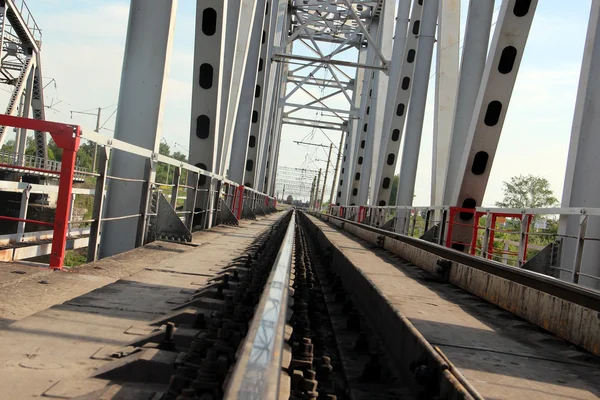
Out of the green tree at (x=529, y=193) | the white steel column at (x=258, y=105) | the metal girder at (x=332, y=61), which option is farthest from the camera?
the green tree at (x=529, y=193)

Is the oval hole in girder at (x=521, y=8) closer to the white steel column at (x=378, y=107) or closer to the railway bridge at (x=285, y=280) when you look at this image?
the railway bridge at (x=285, y=280)

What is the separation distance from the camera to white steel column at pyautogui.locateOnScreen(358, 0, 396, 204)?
27750mm

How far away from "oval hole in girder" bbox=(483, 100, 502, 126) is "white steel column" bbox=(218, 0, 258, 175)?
5.13 m

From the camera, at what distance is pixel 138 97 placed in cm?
676

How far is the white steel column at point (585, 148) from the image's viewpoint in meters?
6.92

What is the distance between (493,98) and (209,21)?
15.0ft

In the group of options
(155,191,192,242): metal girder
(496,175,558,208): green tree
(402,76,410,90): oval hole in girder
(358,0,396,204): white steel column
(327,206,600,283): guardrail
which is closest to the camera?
(327,206,600,283): guardrail

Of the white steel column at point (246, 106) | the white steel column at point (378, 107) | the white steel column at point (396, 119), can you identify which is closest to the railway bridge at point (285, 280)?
the white steel column at point (246, 106)

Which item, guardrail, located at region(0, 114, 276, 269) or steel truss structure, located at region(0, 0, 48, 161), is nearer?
guardrail, located at region(0, 114, 276, 269)

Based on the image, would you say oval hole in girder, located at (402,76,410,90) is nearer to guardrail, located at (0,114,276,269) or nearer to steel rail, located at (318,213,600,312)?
guardrail, located at (0,114,276,269)

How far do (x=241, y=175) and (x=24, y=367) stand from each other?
17310 mm

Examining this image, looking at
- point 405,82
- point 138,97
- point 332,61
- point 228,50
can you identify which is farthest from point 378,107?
point 138,97

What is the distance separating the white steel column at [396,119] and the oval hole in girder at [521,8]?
11.2m

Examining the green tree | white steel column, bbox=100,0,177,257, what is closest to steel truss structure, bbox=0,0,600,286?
white steel column, bbox=100,0,177,257
